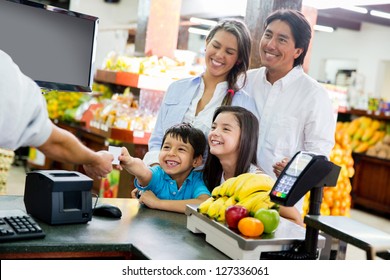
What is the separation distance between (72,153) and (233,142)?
2.78ft

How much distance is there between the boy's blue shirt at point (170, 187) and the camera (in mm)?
2373

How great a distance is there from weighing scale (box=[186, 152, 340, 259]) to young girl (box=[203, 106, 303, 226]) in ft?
2.01

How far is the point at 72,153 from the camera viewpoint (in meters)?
1.67

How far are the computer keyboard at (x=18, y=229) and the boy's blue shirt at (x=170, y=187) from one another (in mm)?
693

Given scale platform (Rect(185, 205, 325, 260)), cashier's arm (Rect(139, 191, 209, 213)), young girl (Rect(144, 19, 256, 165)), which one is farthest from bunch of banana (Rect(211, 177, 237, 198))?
young girl (Rect(144, 19, 256, 165))

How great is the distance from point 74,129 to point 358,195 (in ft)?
12.4

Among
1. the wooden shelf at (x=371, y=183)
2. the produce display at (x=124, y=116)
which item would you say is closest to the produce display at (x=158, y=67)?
the produce display at (x=124, y=116)

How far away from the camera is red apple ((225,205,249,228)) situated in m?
1.73

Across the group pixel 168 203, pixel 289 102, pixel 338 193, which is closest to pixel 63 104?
pixel 338 193

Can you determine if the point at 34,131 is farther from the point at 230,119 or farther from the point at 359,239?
the point at 230,119

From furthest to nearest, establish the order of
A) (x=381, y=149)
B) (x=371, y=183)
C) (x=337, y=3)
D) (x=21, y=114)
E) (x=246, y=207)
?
1. (x=371, y=183)
2. (x=381, y=149)
3. (x=337, y=3)
4. (x=246, y=207)
5. (x=21, y=114)

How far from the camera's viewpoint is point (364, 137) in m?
7.54

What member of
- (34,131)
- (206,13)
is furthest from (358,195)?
(34,131)

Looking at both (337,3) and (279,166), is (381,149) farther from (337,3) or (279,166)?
(279,166)
